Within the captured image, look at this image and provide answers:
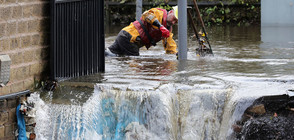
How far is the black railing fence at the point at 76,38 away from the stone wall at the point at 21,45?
123mm

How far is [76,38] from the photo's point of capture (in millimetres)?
7859

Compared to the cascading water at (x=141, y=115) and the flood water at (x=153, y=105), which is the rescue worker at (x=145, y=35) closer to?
the flood water at (x=153, y=105)

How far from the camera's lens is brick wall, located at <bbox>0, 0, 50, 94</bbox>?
6.77 metres

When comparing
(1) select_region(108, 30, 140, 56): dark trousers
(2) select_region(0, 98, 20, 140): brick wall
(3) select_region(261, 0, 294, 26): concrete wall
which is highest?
(3) select_region(261, 0, 294, 26): concrete wall

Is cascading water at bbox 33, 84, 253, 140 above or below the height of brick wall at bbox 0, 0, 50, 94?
below

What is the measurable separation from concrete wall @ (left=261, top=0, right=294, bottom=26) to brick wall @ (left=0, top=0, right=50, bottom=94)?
25.6 ft

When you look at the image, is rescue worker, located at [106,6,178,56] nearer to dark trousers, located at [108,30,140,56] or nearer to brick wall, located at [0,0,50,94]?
dark trousers, located at [108,30,140,56]

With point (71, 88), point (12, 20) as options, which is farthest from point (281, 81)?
point (12, 20)

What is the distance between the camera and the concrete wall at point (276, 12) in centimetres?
1402

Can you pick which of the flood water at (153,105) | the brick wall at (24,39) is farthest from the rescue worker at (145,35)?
the brick wall at (24,39)

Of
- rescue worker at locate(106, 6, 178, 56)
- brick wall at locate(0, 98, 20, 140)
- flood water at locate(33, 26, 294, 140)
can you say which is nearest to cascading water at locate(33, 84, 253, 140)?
flood water at locate(33, 26, 294, 140)

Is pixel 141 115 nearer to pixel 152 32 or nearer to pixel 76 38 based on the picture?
pixel 76 38

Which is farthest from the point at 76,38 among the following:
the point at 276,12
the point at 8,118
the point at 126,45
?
the point at 276,12

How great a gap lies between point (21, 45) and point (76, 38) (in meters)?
0.99
